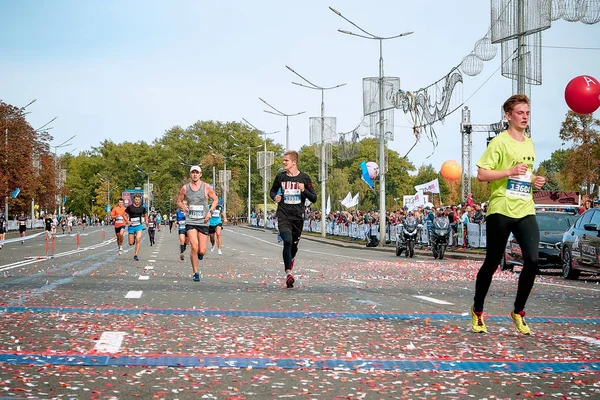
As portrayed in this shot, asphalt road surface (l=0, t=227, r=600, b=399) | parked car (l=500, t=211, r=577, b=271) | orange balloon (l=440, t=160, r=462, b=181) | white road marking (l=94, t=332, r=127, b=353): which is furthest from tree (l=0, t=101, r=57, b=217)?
white road marking (l=94, t=332, r=127, b=353)

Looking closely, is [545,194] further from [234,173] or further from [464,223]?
[234,173]

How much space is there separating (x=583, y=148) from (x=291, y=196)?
49.0 metres

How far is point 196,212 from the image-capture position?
15312 mm

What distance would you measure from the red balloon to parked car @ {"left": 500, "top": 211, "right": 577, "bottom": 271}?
11.5 feet

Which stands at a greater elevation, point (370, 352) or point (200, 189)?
point (200, 189)

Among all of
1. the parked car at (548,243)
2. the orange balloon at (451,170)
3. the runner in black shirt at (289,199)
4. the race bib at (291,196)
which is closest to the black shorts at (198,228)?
the runner in black shirt at (289,199)

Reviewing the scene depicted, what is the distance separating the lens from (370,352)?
702cm

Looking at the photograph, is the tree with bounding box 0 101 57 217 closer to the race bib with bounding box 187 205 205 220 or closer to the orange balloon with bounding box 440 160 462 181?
the orange balloon with bounding box 440 160 462 181

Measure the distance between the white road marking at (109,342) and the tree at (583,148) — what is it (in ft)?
176

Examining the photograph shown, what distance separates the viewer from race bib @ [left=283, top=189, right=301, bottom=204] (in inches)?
536

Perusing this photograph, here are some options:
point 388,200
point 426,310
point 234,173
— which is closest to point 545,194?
point 426,310

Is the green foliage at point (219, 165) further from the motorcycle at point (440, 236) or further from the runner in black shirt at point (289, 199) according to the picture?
the runner in black shirt at point (289, 199)

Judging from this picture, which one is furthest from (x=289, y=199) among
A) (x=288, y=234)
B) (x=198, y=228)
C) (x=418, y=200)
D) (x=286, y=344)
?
(x=418, y=200)

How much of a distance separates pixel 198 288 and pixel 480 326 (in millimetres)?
6195
